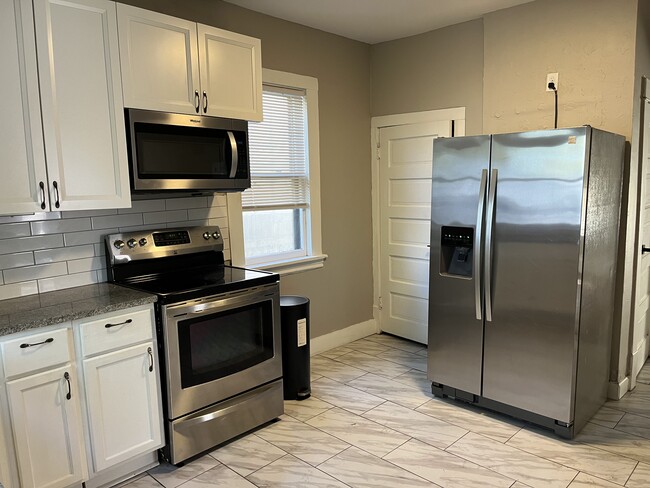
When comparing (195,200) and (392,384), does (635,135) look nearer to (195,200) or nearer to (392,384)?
(392,384)

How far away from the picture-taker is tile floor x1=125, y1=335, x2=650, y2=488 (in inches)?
94.3

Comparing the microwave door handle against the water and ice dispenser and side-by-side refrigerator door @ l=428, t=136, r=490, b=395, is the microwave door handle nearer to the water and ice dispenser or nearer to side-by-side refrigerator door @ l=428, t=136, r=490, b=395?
side-by-side refrigerator door @ l=428, t=136, r=490, b=395

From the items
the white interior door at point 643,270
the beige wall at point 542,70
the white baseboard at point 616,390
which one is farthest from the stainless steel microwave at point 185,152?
the white baseboard at point 616,390

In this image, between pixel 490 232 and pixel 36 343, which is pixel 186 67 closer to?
pixel 36 343

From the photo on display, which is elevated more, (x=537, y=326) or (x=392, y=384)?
(x=537, y=326)

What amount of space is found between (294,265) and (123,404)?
179cm

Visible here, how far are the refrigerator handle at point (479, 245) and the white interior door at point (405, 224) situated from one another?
1.24 metres

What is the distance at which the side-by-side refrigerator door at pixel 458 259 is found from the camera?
287cm

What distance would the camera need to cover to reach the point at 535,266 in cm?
269

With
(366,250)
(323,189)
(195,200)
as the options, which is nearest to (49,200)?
(195,200)

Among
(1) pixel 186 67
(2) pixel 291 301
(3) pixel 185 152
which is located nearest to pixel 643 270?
(2) pixel 291 301

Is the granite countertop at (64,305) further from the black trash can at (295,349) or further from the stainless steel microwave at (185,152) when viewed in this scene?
the black trash can at (295,349)

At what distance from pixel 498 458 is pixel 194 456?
1621 millimetres

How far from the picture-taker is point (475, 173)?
2873 mm
